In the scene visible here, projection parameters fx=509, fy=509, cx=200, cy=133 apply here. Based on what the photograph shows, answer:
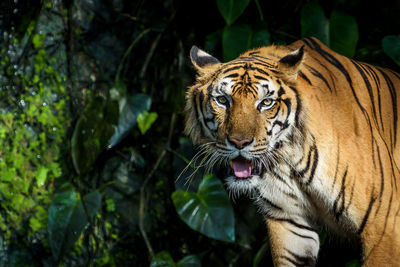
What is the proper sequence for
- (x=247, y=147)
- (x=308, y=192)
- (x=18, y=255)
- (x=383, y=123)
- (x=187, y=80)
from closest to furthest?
1. (x=247, y=147)
2. (x=308, y=192)
3. (x=383, y=123)
4. (x=18, y=255)
5. (x=187, y=80)

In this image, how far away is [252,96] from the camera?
1960 mm

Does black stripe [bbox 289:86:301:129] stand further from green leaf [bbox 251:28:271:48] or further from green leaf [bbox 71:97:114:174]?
green leaf [bbox 71:97:114:174]

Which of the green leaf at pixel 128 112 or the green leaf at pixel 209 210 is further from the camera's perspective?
the green leaf at pixel 128 112

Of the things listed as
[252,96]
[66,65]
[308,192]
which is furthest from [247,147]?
[66,65]

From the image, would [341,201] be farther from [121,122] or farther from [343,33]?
[121,122]

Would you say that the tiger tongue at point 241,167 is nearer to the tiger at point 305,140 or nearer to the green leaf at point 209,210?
the tiger at point 305,140

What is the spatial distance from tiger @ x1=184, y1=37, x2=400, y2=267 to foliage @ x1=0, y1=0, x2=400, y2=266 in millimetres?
1004

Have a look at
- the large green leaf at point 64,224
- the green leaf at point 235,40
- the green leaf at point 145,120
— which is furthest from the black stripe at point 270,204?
the green leaf at point 145,120

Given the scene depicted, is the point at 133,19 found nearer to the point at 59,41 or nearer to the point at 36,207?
the point at 59,41

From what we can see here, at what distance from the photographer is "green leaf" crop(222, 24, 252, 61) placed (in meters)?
3.17

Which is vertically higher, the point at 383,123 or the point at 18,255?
the point at 383,123

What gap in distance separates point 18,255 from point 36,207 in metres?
0.35

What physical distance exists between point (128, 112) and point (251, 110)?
1.75 metres

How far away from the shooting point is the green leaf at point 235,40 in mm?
→ 3174
